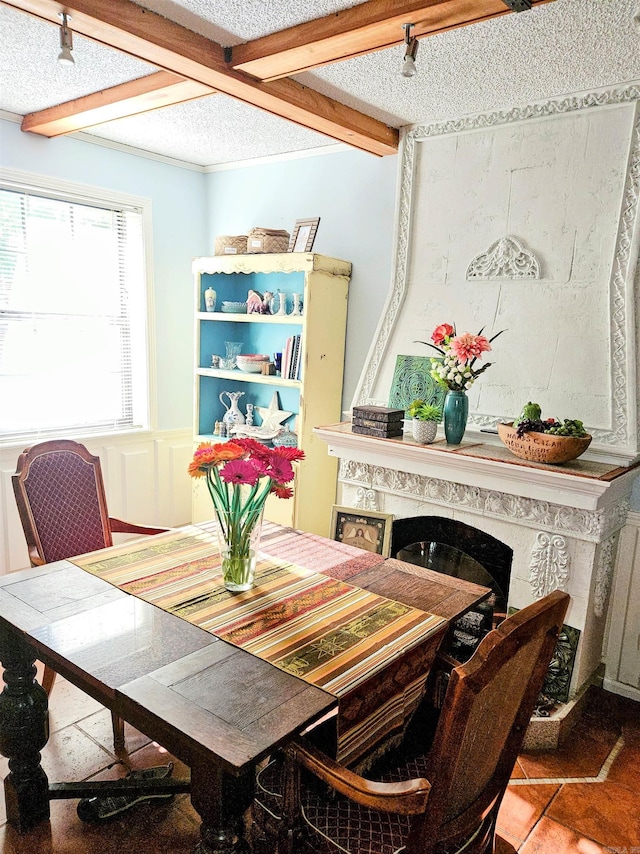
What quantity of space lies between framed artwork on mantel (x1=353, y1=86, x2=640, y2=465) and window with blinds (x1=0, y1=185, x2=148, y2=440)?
70.5 inches

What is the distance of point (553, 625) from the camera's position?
4.18ft

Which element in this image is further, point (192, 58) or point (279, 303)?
point (279, 303)

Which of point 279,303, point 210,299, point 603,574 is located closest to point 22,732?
point 603,574

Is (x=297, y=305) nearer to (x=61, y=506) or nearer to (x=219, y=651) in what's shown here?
(x=61, y=506)

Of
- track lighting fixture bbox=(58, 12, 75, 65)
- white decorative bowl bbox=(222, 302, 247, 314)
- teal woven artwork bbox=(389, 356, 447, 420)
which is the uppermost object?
track lighting fixture bbox=(58, 12, 75, 65)

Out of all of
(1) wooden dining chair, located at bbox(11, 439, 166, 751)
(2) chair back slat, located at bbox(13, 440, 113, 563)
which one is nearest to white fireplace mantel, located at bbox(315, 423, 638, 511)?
(1) wooden dining chair, located at bbox(11, 439, 166, 751)

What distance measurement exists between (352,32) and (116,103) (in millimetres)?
1342

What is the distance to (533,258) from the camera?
2727 mm

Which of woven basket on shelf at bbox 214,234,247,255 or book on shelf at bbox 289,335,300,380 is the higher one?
woven basket on shelf at bbox 214,234,247,255


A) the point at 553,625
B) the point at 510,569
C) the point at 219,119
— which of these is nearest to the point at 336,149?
the point at 219,119

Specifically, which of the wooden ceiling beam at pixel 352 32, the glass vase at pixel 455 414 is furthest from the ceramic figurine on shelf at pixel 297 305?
the wooden ceiling beam at pixel 352 32

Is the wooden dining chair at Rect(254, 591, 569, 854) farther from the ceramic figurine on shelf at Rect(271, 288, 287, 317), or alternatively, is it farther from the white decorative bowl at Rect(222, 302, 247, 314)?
the white decorative bowl at Rect(222, 302, 247, 314)

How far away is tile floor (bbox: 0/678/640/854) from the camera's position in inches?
72.6

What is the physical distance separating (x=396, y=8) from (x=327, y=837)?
2.23 m
